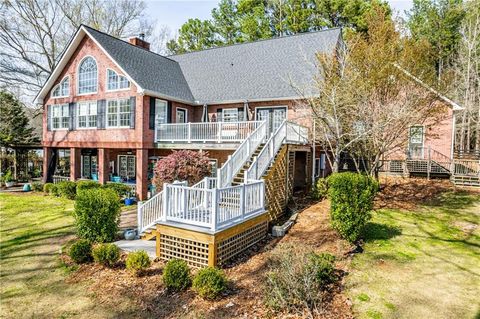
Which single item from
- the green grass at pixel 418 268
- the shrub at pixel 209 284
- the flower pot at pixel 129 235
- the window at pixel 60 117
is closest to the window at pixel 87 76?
the window at pixel 60 117

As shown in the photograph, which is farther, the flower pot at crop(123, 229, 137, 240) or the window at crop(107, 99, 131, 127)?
the window at crop(107, 99, 131, 127)

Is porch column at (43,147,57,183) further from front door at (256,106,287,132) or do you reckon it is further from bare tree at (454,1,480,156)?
bare tree at (454,1,480,156)

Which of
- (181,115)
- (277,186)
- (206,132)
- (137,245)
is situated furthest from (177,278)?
(181,115)

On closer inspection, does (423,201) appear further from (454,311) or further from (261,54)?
(261,54)

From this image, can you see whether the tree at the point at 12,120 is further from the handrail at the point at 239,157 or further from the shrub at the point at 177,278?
the shrub at the point at 177,278

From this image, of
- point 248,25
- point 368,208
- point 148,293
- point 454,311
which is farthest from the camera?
point 248,25

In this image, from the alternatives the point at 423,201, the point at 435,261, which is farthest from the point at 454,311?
the point at 423,201

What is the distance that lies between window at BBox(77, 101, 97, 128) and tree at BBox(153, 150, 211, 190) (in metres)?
8.24

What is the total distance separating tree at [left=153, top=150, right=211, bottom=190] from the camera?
1111 cm

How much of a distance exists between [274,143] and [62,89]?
15.1 m

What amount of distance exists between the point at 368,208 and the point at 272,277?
12.1ft

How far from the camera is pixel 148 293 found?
6.32 meters

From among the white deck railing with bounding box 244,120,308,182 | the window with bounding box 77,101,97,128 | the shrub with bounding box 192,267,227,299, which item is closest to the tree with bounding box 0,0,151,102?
the window with bounding box 77,101,97,128

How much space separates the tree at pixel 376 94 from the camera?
1115 centimetres
